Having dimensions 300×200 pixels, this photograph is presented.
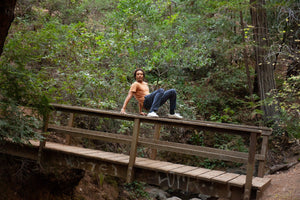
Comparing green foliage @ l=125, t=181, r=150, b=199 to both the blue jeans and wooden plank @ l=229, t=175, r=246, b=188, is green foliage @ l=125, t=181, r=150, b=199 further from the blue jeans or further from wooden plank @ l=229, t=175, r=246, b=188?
wooden plank @ l=229, t=175, r=246, b=188

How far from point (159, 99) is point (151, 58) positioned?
13.9ft

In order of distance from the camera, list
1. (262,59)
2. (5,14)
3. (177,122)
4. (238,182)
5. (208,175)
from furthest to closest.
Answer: (262,59) → (177,122) → (208,175) → (238,182) → (5,14)

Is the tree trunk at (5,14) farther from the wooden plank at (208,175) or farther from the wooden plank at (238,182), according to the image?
the wooden plank at (238,182)

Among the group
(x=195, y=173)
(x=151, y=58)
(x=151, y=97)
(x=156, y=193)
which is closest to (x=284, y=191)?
(x=195, y=173)

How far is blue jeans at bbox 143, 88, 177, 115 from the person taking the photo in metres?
5.68

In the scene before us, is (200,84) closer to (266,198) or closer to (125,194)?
(125,194)

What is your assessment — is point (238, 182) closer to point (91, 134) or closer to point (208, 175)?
point (208, 175)

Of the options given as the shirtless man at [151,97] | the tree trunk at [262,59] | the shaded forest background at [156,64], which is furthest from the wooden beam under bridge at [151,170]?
the tree trunk at [262,59]

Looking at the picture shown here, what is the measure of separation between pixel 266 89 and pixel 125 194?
6419 millimetres

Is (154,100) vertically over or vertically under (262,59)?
under

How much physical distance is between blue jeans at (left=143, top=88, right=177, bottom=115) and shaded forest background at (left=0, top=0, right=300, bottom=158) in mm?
1771

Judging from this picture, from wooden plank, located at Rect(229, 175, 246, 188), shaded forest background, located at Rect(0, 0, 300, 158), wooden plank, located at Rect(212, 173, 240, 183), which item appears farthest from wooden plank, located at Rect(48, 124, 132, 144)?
wooden plank, located at Rect(229, 175, 246, 188)

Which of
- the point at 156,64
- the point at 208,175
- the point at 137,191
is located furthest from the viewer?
the point at 156,64

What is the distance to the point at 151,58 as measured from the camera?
9727mm
